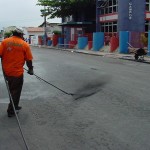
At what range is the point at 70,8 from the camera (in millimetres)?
50125

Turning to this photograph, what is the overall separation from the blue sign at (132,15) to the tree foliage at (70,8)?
451 inches

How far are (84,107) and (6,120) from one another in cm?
188

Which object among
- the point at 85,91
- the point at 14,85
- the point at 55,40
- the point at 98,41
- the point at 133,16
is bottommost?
the point at 85,91

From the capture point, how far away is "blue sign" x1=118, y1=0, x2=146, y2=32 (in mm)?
36438

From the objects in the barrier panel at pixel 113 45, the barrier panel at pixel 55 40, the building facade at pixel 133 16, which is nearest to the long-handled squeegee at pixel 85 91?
the barrier panel at pixel 113 45

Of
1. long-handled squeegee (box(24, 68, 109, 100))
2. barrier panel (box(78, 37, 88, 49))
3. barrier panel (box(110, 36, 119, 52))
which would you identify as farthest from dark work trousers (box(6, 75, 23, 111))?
barrier panel (box(78, 37, 88, 49))

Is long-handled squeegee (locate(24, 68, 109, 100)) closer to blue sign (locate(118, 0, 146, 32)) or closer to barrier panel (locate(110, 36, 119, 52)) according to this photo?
barrier panel (locate(110, 36, 119, 52))

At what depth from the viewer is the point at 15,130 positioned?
20.5 ft

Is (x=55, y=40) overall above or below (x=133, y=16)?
below

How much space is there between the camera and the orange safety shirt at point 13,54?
289 inches

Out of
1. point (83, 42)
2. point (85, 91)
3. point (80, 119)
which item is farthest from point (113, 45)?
point (80, 119)

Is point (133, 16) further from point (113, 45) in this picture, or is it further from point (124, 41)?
point (124, 41)

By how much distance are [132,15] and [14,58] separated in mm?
30318

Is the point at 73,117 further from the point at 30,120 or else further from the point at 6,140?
the point at 6,140
